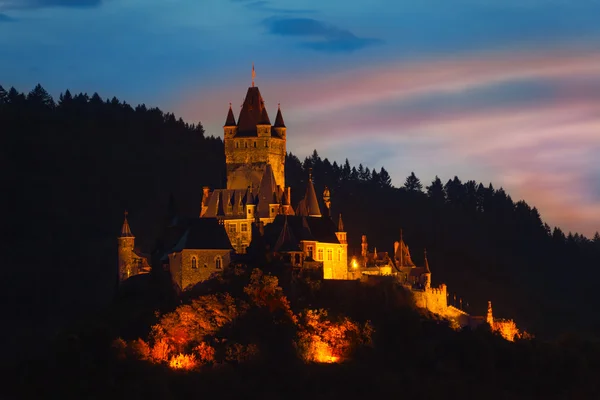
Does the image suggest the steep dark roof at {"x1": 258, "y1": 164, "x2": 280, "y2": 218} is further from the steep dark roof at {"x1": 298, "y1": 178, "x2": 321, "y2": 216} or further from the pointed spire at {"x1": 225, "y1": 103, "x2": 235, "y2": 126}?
the pointed spire at {"x1": 225, "y1": 103, "x2": 235, "y2": 126}

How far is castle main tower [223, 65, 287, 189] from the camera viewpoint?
104 m

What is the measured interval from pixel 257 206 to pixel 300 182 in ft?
272

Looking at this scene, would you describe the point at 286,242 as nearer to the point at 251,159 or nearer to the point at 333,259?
the point at 333,259

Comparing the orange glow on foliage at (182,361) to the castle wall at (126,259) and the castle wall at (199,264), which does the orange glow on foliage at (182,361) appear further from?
the castle wall at (126,259)

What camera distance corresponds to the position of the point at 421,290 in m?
99.9

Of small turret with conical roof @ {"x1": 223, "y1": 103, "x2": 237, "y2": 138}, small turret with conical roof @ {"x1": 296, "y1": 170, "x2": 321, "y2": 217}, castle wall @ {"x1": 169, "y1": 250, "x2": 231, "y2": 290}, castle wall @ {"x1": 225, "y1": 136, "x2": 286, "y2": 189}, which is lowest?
castle wall @ {"x1": 169, "y1": 250, "x2": 231, "y2": 290}

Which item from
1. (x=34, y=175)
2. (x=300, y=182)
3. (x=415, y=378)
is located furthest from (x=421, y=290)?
(x=34, y=175)

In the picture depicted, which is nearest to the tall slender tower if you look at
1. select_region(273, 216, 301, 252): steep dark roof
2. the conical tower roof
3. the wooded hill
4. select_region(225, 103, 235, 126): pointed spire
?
select_region(273, 216, 301, 252): steep dark roof

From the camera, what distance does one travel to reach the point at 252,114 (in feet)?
349

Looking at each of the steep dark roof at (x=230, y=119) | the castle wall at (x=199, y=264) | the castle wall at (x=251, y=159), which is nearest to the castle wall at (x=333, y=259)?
the castle wall at (x=199, y=264)

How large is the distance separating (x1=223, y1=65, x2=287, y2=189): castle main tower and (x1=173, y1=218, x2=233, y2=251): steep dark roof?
783 centimetres

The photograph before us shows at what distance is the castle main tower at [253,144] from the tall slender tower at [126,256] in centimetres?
835

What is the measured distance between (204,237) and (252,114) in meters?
14.9

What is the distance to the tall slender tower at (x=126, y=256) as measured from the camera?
323 feet
